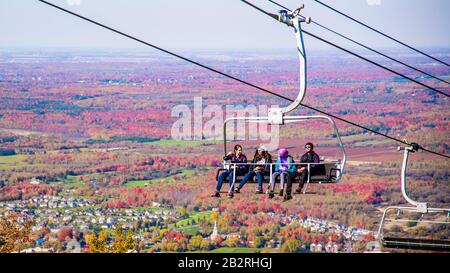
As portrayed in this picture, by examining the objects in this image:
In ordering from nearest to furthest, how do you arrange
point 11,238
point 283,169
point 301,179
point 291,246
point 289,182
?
point 289,182
point 301,179
point 283,169
point 11,238
point 291,246

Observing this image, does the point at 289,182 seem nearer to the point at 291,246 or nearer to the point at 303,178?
the point at 303,178

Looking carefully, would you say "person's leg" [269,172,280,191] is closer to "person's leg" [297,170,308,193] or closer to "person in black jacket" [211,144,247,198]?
"person's leg" [297,170,308,193]

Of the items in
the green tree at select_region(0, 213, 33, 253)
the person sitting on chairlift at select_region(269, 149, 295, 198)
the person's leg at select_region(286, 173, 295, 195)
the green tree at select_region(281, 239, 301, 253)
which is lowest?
the green tree at select_region(281, 239, 301, 253)

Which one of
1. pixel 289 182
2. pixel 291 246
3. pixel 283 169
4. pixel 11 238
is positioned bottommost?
pixel 291 246

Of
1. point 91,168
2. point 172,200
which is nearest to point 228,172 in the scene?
point 172,200

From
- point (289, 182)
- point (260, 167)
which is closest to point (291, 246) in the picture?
point (260, 167)

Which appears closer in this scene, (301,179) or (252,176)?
(301,179)

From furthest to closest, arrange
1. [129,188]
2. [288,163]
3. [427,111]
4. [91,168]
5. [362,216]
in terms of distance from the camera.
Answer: [427,111] < [91,168] < [129,188] < [362,216] < [288,163]

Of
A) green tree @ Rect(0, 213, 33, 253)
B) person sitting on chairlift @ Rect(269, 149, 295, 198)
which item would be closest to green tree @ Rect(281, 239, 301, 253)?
green tree @ Rect(0, 213, 33, 253)

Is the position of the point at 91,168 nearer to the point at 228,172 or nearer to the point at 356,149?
the point at 356,149

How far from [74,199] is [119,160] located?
14867mm

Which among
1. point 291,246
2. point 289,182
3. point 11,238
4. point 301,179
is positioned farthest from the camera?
point 291,246
